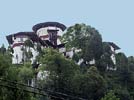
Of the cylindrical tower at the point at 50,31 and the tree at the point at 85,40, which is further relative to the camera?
the cylindrical tower at the point at 50,31

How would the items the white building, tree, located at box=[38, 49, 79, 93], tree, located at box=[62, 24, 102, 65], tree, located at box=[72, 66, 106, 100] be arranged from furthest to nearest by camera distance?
1. the white building
2. tree, located at box=[62, 24, 102, 65]
3. tree, located at box=[38, 49, 79, 93]
4. tree, located at box=[72, 66, 106, 100]

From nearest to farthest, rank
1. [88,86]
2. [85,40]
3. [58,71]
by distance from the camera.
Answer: [88,86] < [58,71] < [85,40]

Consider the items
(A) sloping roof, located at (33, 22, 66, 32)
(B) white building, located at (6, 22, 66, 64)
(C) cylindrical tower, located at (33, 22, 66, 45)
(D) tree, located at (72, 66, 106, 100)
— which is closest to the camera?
(D) tree, located at (72, 66, 106, 100)

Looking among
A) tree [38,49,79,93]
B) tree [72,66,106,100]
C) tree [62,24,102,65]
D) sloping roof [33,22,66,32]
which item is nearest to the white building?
sloping roof [33,22,66,32]

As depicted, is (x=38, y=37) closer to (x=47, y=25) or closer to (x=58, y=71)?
(x=47, y=25)

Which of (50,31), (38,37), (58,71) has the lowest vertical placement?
(58,71)

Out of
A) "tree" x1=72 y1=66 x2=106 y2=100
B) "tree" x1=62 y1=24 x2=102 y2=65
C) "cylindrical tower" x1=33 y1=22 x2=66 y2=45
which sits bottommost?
"tree" x1=72 y1=66 x2=106 y2=100

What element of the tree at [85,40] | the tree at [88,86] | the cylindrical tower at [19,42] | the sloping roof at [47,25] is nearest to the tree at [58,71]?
the tree at [88,86]

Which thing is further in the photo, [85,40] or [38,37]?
[38,37]

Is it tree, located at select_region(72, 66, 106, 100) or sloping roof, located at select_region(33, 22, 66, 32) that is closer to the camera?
tree, located at select_region(72, 66, 106, 100)

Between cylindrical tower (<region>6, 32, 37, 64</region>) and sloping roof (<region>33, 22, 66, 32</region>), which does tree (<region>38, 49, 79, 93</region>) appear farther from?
sloping roof (<region>33, 22, 66, 32</region>)

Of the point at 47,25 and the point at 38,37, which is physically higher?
the point at 47,25

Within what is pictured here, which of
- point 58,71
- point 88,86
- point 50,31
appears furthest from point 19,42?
point 88,86

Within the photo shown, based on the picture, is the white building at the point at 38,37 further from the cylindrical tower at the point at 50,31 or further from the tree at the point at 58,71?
the tree at the point at 58,71
